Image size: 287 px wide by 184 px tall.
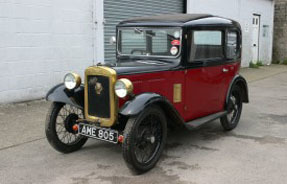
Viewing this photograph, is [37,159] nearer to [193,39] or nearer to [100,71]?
[100,71]

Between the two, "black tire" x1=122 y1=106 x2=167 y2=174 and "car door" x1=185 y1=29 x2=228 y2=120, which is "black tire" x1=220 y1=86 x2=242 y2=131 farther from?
"black tire" x1=122 y1=106 x2=167 y2=174

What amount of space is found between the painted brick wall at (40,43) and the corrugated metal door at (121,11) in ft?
2.05

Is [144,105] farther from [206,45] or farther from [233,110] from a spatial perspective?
[233,110]

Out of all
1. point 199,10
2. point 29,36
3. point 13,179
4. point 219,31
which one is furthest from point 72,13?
point 199,10

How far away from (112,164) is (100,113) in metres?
0.62

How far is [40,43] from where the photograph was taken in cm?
721

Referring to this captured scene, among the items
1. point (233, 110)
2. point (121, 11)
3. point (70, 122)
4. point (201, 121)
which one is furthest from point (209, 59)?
point (121, 11)

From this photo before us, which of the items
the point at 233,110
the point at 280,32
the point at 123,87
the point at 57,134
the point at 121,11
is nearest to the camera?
the point at 123,87

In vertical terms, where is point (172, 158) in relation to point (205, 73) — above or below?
below

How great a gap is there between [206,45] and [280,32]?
15.0 m

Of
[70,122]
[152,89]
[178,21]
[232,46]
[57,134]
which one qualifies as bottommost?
[57,134]

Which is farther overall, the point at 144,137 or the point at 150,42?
the point at 150,42

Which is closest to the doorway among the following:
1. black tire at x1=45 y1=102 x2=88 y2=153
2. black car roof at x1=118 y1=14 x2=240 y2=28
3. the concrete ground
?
the concrete ground

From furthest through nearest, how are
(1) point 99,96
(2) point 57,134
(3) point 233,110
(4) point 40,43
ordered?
(4) point 40,43, (3) point 233,110, (2) point 57,134, (1) point 99,96
